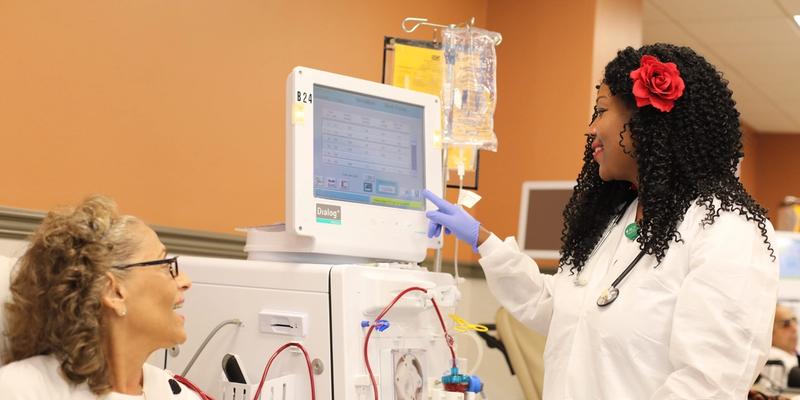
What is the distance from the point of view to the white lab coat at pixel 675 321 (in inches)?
71.9

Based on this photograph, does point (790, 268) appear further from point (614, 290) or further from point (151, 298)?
point (151, 298)

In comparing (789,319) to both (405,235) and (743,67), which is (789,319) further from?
(405,235)

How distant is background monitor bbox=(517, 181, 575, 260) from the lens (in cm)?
426

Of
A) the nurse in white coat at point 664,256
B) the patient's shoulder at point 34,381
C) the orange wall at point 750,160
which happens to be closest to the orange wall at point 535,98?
the nurse in white coat at point 664,256

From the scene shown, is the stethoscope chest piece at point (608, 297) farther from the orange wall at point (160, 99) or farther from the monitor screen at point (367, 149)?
the orange wall at point (160, 99)

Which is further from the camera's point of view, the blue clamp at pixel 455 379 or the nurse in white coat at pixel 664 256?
the blue clamp at pixel 455 379

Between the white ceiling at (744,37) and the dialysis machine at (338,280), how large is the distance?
3.71 m

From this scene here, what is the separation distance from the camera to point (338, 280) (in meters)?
1.92

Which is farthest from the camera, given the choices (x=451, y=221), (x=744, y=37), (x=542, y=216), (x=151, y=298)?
(x=744, y=37)

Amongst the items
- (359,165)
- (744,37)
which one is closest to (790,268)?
(744,37)

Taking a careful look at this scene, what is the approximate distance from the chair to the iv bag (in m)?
1.31

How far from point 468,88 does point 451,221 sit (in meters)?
0.51

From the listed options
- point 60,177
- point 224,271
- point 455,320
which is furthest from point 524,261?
point 60,177

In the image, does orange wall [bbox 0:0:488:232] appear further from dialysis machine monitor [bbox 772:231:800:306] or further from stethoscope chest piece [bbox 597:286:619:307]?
dialysis machine monitor [bbox 772:231:800:306]
